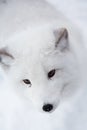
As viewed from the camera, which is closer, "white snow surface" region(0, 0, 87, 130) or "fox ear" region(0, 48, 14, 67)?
"fox ear" region(0, 48, 14, 67)

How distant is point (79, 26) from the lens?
2.26m

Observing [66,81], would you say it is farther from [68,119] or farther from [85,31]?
[85,31]

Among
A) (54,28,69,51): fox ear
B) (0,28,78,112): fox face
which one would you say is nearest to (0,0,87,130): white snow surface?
(0,28,78,112): fox face

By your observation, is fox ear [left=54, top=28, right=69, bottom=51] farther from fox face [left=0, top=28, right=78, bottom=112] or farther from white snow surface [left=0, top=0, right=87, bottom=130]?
white snow surface [left=0, top=0, right=87, bottom=130]

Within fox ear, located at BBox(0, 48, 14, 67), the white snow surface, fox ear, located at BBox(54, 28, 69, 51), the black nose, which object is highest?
fox ear, located at BBox(54, 28, 69, 51)

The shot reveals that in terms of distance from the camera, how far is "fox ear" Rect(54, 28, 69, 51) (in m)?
1.68

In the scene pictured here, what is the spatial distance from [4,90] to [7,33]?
1.39 feet

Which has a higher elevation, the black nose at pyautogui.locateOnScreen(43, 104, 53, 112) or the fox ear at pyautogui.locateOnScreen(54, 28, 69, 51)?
the fox ear at pyautogui.locateOnScreen(54, 28, 69, 51)

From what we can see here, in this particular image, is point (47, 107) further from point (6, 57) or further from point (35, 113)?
point (35, 113)

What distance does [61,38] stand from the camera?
66.2 inches

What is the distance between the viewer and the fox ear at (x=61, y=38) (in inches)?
66.0

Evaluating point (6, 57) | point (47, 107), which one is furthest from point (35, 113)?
point (6, 57)

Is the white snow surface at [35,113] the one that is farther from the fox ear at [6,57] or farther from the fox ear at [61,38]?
the fox ear at [61,38]

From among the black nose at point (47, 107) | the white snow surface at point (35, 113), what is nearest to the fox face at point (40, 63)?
the black nose at point (47, 107)
